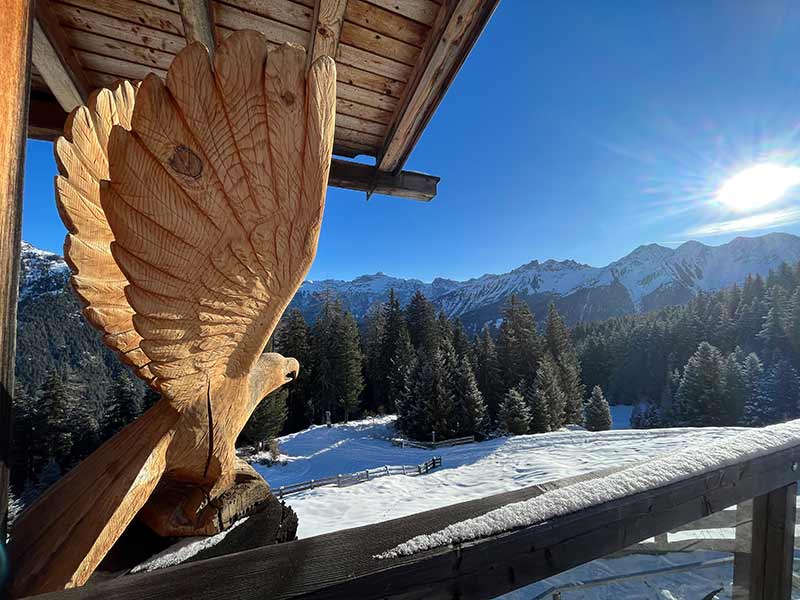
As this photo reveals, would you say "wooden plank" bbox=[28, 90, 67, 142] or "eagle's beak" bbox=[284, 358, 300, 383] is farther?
"wooden plank" bbox=[28, 90, 67, 142]

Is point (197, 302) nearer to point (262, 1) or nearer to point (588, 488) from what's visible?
point (588, 488)

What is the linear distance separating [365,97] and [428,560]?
6.84 feet

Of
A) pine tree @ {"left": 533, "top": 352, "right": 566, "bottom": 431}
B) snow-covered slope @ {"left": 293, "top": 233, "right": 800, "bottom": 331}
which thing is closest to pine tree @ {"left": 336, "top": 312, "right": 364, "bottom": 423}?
pine tree @ {"left": 533, "top": 352, "right": 566, "bottom": 431}

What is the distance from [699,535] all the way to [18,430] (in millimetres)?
21026

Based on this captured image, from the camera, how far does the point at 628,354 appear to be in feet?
132

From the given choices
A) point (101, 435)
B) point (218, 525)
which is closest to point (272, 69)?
point (218, 525)

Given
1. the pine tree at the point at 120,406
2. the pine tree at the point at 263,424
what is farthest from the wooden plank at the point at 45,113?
the pine tree at the point at 120,406

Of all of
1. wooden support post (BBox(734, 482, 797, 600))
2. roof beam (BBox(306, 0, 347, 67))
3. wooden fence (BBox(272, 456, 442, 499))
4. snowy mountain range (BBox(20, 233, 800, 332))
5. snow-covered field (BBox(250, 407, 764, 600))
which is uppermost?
snowy mountain range (BBox(20, 233, 800, 332))

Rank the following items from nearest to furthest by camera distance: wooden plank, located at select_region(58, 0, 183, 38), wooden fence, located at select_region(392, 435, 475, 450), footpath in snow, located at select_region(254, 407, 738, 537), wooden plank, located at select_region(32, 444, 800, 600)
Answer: wooden plank, located at select_region(32, 444, 800, 600)
wooden plank, located at select_region(58, 0, 183, 38)
footpath in snow, located at select_region(254, 407, 738, 537)
wooden fence, located at select_region(392, 435, 475, 450)

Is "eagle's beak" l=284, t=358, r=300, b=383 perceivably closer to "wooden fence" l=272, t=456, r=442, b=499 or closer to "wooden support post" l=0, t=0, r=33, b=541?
"wooden support post" l=0, t=0, r=33, b=541

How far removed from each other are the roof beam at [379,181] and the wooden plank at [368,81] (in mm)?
610

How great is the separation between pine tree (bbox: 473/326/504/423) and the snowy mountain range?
60155 millimetres

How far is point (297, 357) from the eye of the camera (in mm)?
21750

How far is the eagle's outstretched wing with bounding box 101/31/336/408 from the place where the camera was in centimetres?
85
